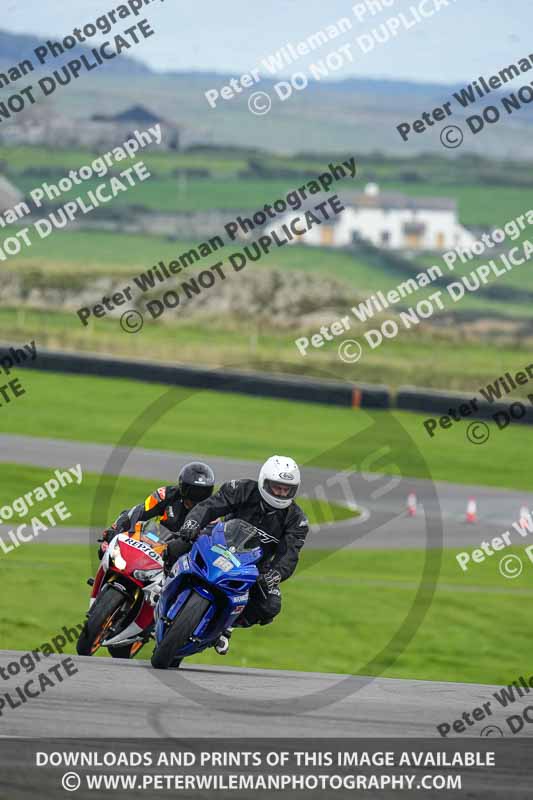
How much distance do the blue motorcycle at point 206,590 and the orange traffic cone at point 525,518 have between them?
14897 mm

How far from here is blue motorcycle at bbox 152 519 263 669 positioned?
8.91 m

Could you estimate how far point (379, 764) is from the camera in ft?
21.5

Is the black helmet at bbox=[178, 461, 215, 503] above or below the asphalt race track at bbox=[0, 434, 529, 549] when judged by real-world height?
below

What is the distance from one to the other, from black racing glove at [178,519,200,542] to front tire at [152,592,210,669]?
24.7 inches

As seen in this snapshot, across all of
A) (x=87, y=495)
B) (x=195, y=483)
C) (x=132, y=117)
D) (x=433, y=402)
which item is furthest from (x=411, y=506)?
(x=132, y=117)

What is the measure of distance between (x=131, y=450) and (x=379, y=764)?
21.9 m

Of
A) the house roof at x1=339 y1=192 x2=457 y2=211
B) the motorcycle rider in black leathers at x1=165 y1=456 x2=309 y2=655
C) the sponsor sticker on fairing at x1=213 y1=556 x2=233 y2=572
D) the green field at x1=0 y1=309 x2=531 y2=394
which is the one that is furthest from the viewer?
the house roof at x1=339 y1=192 x2=457 y2=211

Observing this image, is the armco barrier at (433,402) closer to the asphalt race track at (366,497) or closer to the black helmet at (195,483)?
the asphalt race track at (366,497)

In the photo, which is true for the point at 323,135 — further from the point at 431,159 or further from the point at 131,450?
the point at 131,450

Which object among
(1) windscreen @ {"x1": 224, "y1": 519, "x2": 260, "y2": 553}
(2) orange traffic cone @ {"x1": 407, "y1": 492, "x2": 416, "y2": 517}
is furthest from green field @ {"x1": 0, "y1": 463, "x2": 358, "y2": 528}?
(1) windscreen @ {"x1": 224, "y1": 519, "x2": 260, "y2": 553}

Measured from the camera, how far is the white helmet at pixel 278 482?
30.6 ft

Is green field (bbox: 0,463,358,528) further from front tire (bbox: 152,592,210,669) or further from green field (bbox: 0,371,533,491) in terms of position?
front tire (bbox: 152,592,210,669)

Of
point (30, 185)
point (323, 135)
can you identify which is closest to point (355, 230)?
point (30, 185)

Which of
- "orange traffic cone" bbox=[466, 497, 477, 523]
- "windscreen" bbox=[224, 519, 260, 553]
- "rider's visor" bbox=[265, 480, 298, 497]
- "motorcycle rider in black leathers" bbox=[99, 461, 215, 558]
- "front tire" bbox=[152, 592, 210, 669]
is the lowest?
"front tire" bbox=[152, 592, 210, 669]
